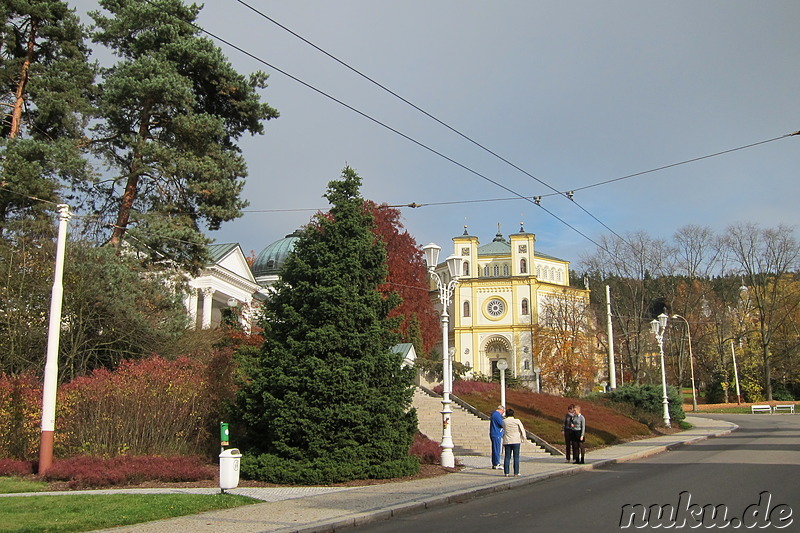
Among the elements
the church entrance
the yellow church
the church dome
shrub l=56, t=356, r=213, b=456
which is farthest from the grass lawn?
the church entrance

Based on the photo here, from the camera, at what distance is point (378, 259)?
643 inches

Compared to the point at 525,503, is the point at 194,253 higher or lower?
higher

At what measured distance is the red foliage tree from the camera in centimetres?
4378

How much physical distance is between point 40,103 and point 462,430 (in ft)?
59.8

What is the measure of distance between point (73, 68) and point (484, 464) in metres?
18.0

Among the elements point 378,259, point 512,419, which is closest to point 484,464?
point 512,419

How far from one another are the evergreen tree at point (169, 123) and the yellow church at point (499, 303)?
52715 millimetres

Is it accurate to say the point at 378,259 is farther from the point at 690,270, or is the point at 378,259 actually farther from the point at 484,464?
the point at 690,270

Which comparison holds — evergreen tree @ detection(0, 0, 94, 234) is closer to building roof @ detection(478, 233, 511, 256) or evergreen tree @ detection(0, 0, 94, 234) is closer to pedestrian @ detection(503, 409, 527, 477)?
pedestrian @ detection(503, 409, 527, 477)

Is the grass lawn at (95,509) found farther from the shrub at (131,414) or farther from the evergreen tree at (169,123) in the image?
the evergreen tree at (169,123)

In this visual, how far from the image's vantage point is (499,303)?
76.1m

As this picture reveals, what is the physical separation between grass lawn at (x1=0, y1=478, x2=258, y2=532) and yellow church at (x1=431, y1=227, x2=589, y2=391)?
63.5 metres

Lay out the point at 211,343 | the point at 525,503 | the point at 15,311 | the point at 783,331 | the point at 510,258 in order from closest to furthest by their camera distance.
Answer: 1. the point at 525,503
2. the point at 15,311
3. the point at 211,343
4. the point at 783,331
5. the point at 510,258

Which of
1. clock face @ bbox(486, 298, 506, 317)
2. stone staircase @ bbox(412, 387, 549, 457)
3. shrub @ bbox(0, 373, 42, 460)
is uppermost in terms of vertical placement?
clock face @ bbox(486, 298, 506, 317)
